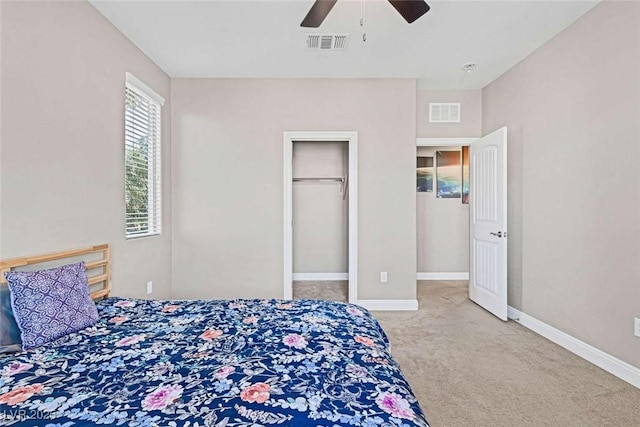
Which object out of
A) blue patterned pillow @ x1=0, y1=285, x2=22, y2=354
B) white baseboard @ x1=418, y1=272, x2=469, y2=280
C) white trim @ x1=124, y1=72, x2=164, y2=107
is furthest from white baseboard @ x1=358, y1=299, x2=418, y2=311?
white trim @ x1=124, y1=72, x2=164, y2=107

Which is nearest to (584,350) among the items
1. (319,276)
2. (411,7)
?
(411,7)

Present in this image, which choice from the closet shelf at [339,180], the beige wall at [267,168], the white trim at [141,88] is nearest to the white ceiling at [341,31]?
the beige wall at [267,168]

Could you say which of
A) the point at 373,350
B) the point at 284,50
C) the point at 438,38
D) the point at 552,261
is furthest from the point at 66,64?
the point at 552,261

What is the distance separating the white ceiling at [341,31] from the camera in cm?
264

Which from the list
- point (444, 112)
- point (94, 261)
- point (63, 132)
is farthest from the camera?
point (444, 112)

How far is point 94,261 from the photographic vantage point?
2564mm

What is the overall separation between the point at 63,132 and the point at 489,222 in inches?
160

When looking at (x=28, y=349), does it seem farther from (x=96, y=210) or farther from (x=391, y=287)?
(x=391, y=287)

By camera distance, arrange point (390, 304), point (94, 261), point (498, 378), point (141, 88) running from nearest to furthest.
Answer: point (498, 378)
point (94, 261)
point (141, 88)
point (390, 304)

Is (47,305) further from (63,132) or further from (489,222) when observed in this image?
(489,222)

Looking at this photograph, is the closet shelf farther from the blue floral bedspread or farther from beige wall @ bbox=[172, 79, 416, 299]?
the blue floral bedspread

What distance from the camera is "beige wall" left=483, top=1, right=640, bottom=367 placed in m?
2.39

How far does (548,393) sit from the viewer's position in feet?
7.26

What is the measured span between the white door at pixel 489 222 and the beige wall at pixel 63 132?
12.3 ft
